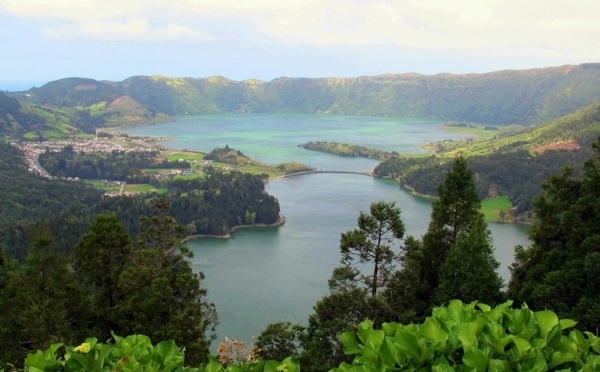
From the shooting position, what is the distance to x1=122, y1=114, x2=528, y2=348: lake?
26652mm

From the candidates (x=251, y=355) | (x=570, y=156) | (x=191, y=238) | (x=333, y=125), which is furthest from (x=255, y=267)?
(x=333, y=125)

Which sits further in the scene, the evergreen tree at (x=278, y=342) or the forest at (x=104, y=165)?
the forest at (x=104, y=165)

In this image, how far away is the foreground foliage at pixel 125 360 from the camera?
2891mm

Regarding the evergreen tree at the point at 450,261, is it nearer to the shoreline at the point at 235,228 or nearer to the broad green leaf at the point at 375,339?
the broad green leaf at the point at 375,339

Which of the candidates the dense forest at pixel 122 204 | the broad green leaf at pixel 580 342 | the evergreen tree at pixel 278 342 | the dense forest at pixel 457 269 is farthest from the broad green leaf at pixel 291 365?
the dense forest at pixel 122 204

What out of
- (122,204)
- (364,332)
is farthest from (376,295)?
(122,204)

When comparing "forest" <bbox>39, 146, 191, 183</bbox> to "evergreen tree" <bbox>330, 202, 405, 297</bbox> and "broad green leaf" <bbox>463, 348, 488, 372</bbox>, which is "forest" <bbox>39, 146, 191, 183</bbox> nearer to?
"evergreen tree" <bbox>330, 202, 405, 297</bbox>

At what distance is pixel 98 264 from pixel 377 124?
149 m

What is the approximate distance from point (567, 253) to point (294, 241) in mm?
30689

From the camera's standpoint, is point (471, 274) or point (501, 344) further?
point (471, 274)

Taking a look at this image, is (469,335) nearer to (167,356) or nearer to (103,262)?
(167,356)

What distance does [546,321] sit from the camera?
9.98 feet

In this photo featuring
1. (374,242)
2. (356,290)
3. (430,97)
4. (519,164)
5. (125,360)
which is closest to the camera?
(125,360)

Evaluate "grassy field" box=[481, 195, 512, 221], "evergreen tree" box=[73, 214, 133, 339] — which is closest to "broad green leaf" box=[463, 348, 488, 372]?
"evergreen tree" box=[73, 214, 133, 339]
